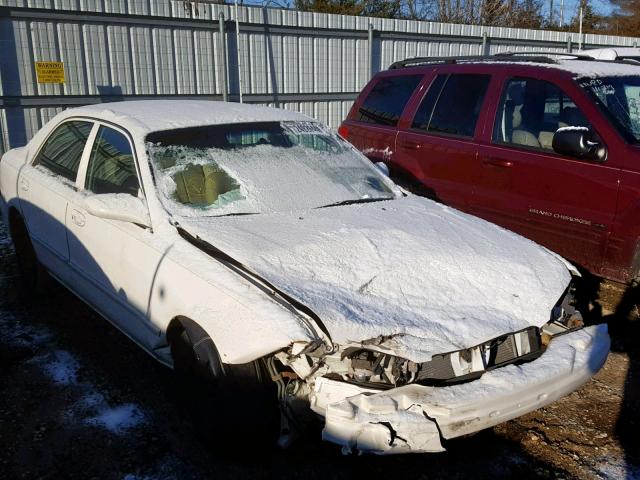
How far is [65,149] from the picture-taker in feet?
13.6

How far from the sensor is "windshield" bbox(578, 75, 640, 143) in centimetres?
432

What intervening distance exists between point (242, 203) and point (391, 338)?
4.37 feet

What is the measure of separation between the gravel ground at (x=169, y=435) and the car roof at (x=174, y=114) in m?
1.45

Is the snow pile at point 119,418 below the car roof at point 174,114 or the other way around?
below

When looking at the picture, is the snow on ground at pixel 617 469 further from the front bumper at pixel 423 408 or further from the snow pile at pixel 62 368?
the snow pile at pixel 62 368

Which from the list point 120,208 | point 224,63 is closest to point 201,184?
point 120,208

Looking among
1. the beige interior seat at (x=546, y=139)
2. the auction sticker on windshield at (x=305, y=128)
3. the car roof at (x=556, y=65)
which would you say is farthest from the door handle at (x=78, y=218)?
the car roof at (x=556, y=65)

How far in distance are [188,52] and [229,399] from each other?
314 inches

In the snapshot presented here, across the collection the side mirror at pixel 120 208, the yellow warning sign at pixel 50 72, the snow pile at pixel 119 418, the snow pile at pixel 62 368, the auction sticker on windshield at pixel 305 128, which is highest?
the yellow warning sign at pixel 50 72

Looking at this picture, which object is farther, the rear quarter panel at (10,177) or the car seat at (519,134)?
the car seat at (519,134)

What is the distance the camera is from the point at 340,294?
2617mm

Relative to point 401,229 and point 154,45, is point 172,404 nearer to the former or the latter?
point 401,229

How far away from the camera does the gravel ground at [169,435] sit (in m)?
2.77

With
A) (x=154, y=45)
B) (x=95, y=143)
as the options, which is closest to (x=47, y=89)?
(x=154, y=45)
